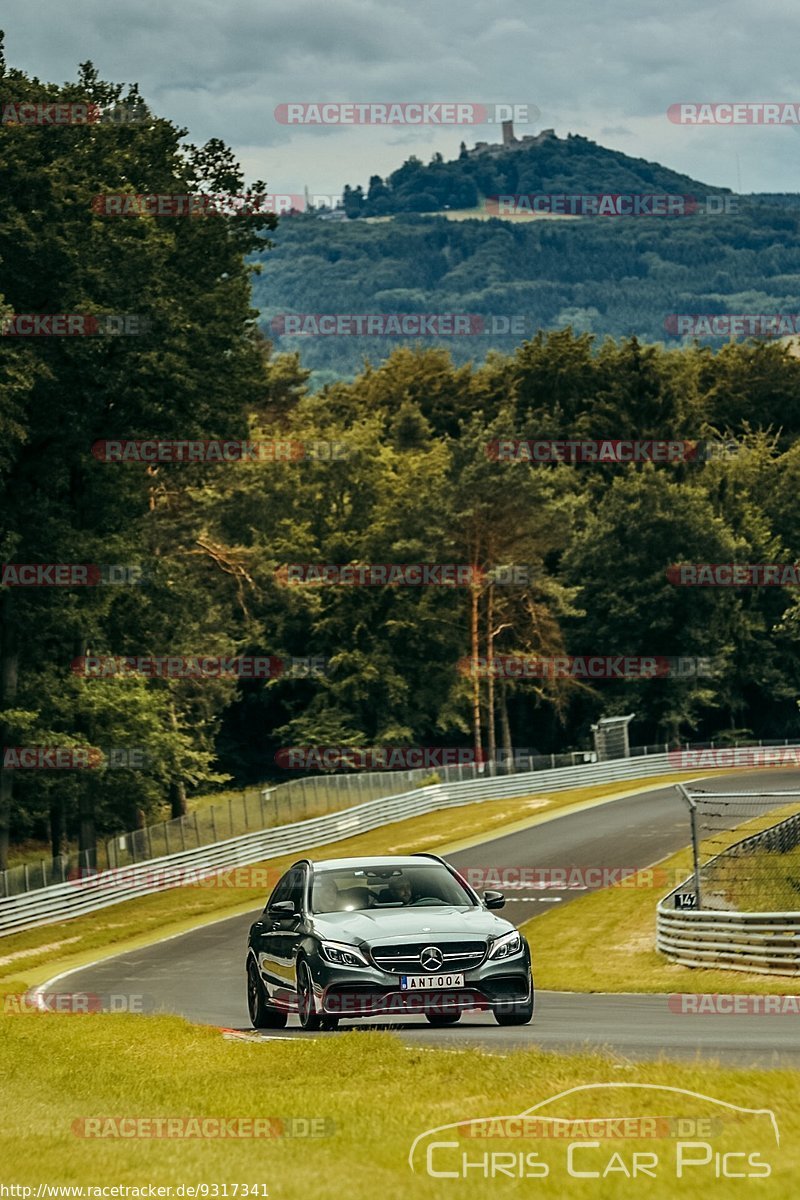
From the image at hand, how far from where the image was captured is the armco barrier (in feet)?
154

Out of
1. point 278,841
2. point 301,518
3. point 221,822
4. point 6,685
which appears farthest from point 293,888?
point 301,518

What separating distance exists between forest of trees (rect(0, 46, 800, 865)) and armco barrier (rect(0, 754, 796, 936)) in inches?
107

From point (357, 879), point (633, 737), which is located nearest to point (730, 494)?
point (633, 737)

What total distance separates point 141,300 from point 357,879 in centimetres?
3095

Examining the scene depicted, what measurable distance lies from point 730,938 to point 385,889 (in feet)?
35.5

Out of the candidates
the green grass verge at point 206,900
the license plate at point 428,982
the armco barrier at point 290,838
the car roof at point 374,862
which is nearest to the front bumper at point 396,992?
the license plate at point 428,982

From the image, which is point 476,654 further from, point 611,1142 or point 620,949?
point 611,1142

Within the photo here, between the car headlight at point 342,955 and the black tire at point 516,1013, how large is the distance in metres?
1.40

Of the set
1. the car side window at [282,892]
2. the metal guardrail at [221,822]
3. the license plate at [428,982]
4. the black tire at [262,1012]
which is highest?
the car side window at [282,892]

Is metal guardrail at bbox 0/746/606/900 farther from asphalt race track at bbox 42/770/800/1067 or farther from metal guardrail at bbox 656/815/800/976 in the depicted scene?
metal guardrail at bbox 656/815/800/976

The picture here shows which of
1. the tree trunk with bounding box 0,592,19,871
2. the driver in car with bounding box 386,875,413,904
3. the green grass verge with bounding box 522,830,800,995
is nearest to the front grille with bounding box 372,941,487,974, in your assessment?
the driver in car with bounding box 386,875,413,904

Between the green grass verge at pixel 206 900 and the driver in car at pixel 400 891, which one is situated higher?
the driver in car at pixel 400 891

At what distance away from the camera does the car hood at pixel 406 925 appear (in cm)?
1585

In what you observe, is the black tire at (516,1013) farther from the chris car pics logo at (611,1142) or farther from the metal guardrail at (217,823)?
the metal guardrail at (217,823)
